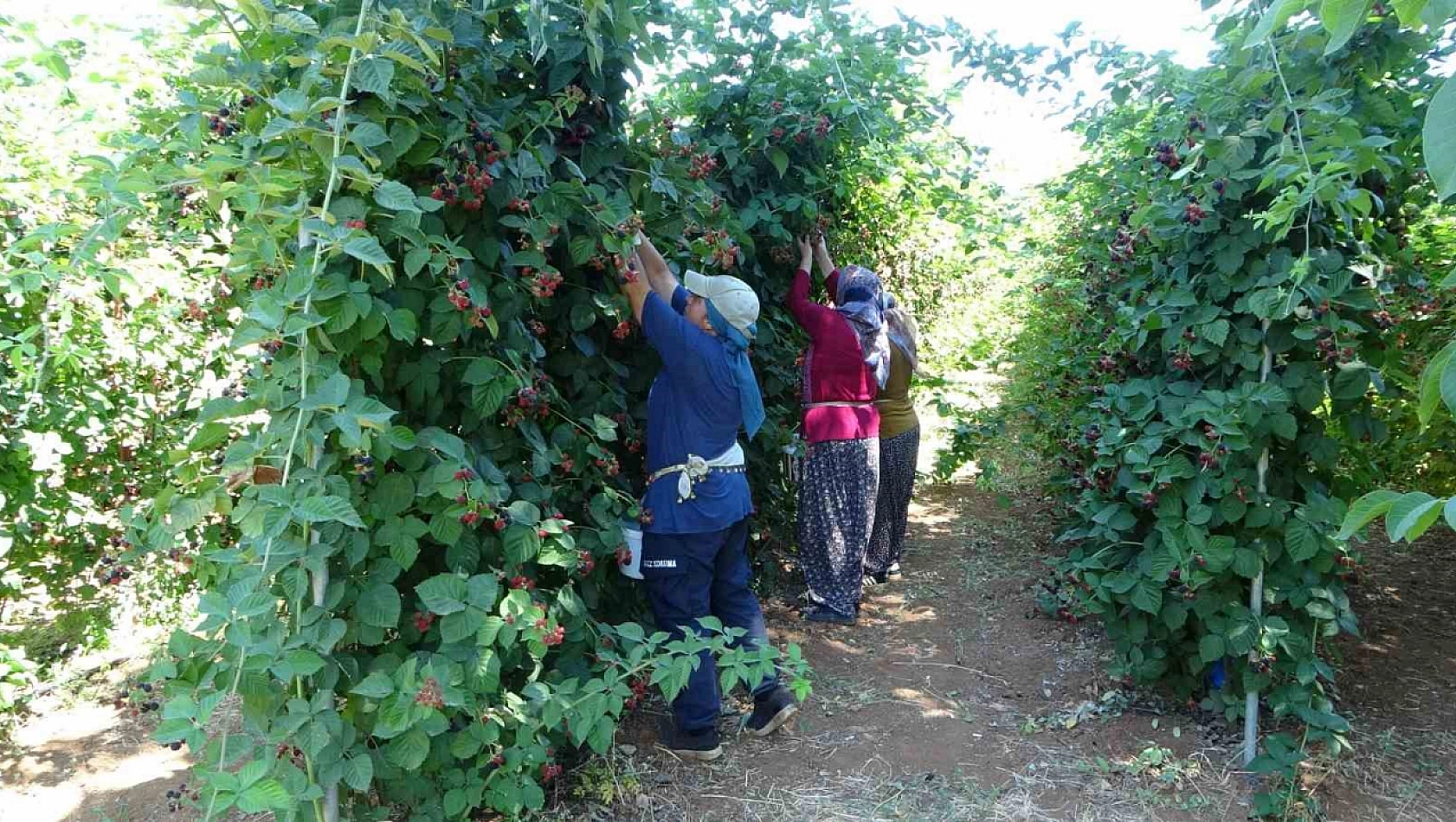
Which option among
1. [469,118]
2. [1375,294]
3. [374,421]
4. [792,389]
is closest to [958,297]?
[792,389]

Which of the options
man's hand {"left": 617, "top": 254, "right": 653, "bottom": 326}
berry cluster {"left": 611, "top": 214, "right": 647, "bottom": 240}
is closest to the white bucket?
man's hand {"left": 617, "top": 254, "right": 653, "bottom": 326}

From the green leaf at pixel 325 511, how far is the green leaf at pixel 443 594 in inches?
16.4

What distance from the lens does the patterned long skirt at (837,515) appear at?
4.77 metres

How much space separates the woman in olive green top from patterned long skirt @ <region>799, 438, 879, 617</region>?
0.49m

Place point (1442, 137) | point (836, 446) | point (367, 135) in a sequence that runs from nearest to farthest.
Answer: point (1442, 137)
point (367, 135)
point (836, 446)

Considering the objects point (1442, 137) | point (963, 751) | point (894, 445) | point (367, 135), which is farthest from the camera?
point (894, 445)

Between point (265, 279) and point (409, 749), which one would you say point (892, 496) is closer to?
point (409, 749)

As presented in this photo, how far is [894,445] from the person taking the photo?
5270 mm

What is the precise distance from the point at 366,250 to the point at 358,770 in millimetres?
1195

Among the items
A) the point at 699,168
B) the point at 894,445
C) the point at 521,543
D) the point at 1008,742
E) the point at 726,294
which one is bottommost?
the point at 1008,742

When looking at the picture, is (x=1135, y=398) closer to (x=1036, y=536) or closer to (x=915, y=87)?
(x=915, y=87)

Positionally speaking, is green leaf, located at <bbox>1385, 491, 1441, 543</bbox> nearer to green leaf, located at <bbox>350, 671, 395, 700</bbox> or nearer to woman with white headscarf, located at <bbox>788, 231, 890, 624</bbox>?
green leaf, located at <bbox>350, 671, 395, 700</bbox>

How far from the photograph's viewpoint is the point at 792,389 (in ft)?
16.3

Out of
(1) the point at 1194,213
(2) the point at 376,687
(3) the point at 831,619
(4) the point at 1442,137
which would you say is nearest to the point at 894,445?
(3) the point at 831,619
